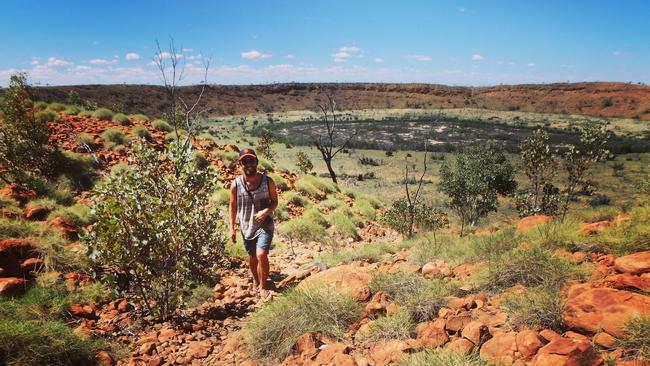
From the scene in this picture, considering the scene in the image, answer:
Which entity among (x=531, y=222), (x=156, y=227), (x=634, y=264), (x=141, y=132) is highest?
(x=141, y=132)

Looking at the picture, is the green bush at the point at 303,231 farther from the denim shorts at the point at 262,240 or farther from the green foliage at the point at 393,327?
the green foliage at the point at 393,327

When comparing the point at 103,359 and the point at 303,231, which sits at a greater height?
the point at 103,359

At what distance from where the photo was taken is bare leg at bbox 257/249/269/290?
16.0ft

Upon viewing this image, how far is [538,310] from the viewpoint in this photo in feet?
10.0

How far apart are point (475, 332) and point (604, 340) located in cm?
86

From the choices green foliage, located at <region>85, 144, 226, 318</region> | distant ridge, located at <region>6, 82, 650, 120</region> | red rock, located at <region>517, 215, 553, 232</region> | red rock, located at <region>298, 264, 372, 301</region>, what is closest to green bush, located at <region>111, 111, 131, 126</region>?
green foliage, located at <region>85, 144, 226, 318</region>

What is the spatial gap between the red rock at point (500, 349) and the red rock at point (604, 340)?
0.55 m

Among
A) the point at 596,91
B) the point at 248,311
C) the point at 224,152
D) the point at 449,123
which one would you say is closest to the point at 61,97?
the point at 224,152

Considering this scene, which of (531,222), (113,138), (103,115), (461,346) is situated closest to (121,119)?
(103,115)

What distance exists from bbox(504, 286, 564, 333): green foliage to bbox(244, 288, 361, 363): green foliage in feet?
4.84

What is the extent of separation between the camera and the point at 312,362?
308 cm

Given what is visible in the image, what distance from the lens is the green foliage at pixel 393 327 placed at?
327 centimetres

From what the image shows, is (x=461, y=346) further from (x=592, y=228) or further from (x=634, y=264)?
(x=592, y=228)

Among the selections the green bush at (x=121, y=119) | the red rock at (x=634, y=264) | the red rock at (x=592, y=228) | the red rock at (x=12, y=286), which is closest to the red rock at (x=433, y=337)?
the red rock at (x=634, y=264)
